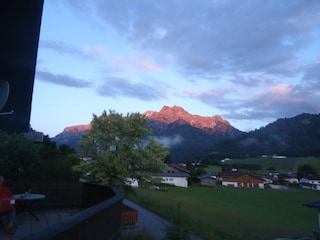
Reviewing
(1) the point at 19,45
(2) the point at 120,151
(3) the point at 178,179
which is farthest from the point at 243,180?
(1) the point at 19,45

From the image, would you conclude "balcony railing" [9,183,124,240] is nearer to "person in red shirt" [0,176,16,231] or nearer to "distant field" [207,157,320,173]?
"person in red shirt" [0,176,16,231]

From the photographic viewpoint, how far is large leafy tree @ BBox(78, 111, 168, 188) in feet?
60.4

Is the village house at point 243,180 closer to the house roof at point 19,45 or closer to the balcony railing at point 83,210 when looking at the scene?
the balcony railing at point 83,210

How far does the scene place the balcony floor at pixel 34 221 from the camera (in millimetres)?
7268

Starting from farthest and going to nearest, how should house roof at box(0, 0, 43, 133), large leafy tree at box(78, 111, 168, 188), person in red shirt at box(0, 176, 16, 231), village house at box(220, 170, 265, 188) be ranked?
village house at box(220, 170, 265, 188) → large leafy tree at box(78, 111, 168, 188) → person in red shirt at box(0, 176, 16, 231) → house roof at box(0, 0, 43, 133)

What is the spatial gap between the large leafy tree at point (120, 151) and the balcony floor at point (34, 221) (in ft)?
25.5

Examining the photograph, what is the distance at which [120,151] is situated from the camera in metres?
19.2

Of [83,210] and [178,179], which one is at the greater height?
[83,210]

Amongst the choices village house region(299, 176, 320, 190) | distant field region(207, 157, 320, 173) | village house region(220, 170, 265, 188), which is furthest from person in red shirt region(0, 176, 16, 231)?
distant field region(207, 157, 320, 173)

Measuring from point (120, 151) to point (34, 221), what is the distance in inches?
418

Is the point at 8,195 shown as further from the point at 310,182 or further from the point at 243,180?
the point at 310,182

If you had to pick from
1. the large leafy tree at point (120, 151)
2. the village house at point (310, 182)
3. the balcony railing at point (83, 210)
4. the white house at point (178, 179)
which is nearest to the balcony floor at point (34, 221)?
the balcony railing at point (83, 210)

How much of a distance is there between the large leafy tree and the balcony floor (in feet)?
25.5

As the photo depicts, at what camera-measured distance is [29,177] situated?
1309 centimetres
